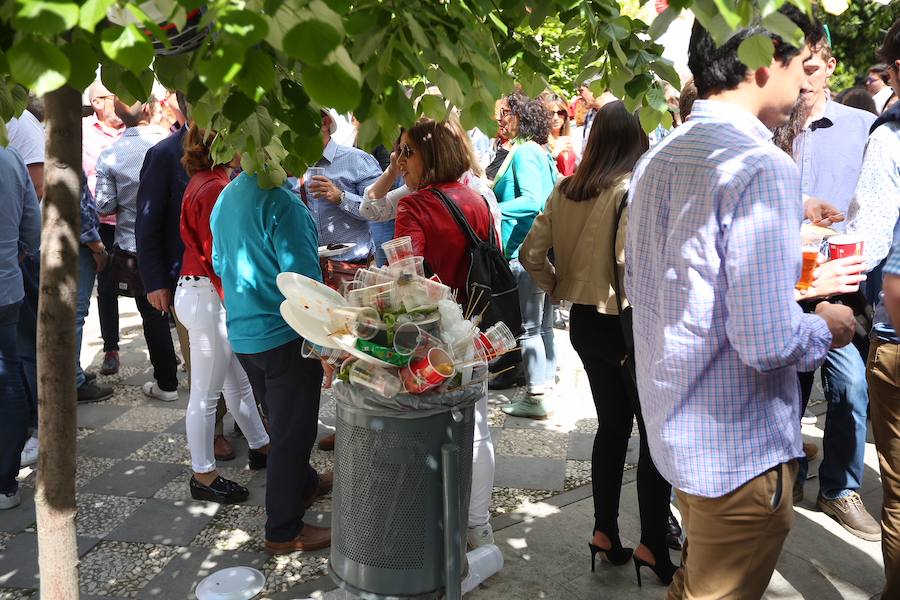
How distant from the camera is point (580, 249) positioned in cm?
361

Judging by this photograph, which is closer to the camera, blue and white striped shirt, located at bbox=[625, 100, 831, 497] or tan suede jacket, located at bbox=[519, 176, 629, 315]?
blue and white striped shirt, located at bbox=[625, 100, 831, 497]

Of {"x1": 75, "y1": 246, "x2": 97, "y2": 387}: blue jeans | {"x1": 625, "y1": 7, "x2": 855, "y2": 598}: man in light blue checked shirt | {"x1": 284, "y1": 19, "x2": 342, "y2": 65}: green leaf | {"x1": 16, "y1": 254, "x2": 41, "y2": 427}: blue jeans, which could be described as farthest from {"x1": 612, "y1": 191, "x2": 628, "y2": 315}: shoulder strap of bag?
{"x1": 75, "y1": 246, "x2": 97, "y2": 387}: blue jeans

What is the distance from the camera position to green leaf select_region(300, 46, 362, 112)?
1.26 meters

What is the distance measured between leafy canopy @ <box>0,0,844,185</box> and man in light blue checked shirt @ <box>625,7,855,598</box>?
301 millimetres

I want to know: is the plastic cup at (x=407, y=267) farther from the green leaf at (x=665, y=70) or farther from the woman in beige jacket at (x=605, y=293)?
the green leaf at (x=665, y=70)

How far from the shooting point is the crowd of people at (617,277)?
2133 mm

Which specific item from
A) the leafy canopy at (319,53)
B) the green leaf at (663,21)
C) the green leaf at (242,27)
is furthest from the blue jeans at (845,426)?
the green leaf at (242,27)

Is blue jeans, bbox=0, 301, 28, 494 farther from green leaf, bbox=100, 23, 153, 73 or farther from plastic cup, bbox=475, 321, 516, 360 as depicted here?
green leaf, bbox=100, 23, 153, 73

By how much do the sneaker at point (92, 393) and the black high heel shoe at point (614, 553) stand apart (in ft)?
13.4

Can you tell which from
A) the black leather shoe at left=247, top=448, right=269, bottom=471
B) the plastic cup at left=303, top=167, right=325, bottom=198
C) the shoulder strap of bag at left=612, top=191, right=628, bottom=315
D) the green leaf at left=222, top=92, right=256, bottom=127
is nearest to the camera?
the green leaf at left=222, top=92, right=256, bottom=127

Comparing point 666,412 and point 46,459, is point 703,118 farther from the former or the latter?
point 46,459

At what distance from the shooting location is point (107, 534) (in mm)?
4152

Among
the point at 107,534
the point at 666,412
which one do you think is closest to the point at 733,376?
the point at 666,412

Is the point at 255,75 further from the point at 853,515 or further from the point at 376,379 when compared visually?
the point at 853,515
